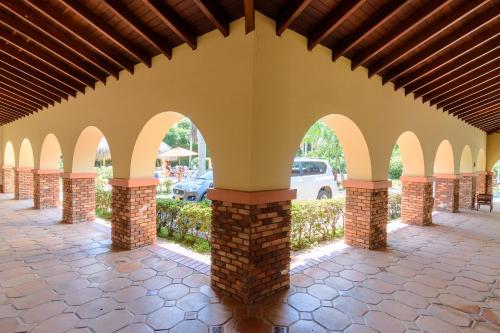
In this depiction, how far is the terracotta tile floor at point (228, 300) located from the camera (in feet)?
10.4

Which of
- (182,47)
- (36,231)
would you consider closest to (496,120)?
(182,47)

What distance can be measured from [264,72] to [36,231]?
6.76 meters

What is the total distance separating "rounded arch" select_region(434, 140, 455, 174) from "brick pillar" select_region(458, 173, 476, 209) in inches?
84.2

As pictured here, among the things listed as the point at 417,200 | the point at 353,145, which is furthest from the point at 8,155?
the point at 417,200

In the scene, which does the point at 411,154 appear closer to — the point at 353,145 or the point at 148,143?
the point at 353,145

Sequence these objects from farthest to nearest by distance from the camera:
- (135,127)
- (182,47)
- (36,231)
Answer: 1. (36,231)
2. (135,127)
3. (182,47)

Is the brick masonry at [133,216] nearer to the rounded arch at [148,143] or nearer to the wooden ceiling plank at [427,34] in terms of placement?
the rounded arch at [148,143]

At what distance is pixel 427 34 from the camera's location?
4.38m

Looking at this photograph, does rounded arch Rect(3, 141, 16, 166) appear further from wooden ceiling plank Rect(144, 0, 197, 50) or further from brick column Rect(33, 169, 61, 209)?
wooden ceiling plank Rect(144, 0, 197, 50)

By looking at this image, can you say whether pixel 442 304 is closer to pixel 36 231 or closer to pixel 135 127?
pixel 135 127

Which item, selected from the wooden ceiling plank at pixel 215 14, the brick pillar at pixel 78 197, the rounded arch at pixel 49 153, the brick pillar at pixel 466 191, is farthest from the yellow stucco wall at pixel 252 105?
the brick pillar at pixel 466 191

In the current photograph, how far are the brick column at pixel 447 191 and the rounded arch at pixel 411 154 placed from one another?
3039 mm

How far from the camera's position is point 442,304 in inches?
144

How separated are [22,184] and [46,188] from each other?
3378mm
